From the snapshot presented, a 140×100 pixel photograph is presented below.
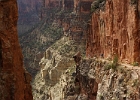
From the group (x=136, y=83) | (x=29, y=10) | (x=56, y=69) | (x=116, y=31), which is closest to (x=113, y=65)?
(x=116, y=31)

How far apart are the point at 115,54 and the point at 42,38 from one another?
6420 cm

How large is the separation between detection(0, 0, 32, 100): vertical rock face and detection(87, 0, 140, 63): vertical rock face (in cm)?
2071

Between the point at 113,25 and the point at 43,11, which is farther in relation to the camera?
the point at 43,11

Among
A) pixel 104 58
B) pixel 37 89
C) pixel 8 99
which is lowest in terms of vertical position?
pixel 37 89

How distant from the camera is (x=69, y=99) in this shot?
59344mm

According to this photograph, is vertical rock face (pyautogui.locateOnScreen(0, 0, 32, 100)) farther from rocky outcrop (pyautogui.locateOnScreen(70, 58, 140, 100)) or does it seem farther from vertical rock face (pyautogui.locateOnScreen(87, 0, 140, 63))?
vertical rock face (pyautogui.locateOnScreen(87, 0, 140, 63))

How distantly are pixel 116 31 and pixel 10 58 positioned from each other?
2789 cm

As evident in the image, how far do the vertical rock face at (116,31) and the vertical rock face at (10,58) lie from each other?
20.7m

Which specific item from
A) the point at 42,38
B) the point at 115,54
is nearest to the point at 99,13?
the point at 115,54

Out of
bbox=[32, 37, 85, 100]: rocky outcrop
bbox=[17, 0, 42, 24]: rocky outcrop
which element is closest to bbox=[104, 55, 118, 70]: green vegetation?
bbox=[32, 37, 85, 100]: rocky outcrop

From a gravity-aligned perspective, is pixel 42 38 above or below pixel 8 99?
below

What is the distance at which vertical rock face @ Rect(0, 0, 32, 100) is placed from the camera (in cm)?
1723

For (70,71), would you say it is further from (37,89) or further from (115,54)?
(115,54)

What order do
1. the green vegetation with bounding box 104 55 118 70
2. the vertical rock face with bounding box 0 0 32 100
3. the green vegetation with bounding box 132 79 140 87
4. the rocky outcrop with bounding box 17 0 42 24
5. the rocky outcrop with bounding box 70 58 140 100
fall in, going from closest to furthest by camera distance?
the vertical rock face with bounding box 0 0 32 100, the green vegetation with bounding box 132 79 140 87, the rocky outcrop with bounding box 70 58 140 100, the green vegetation with bounding box 104 55 118 70, the rocky outcrop with bounding box 17 0 42 24
